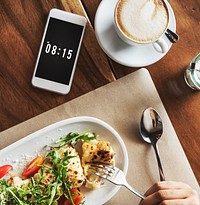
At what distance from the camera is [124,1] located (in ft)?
4.38

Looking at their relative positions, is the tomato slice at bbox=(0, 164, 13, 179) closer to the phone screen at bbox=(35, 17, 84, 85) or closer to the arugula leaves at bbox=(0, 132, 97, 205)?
the arugula leaves at bbox=(0, 132, 97, 205)

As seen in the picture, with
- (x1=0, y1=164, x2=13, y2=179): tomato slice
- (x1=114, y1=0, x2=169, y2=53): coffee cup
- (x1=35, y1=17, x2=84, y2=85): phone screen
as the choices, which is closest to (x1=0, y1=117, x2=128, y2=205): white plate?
(x1=0, y1=164, x2=13, y2=179): tomato slice

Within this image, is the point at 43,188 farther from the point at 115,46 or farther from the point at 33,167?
the point at 115,46

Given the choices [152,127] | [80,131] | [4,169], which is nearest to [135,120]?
[152,127]

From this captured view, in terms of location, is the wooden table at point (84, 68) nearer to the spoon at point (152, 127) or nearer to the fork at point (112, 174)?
the spoon at point (152, 127)

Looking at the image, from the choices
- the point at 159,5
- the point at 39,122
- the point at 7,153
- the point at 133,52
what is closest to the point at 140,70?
the point at 133,52

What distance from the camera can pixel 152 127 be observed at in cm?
142

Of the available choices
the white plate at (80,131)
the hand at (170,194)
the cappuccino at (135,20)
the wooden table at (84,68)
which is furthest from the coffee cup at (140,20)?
the hand at (170,194)

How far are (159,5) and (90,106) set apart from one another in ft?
1.07

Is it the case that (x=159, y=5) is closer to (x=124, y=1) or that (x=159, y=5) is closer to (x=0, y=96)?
(x=124, y=1)

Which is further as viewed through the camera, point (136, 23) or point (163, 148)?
point (163, 148)

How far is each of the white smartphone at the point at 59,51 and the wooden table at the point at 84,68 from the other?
19 mm

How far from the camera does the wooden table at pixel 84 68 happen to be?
1.39 m

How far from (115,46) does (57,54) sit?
16 cm
